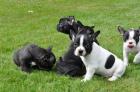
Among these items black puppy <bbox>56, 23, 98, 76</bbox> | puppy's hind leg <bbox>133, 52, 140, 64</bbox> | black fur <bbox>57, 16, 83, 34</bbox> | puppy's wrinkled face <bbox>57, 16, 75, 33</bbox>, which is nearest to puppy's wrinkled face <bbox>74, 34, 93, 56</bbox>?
black puppy <bbox>56, 23, 98, 76</bbox>

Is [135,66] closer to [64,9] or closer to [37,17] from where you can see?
[37,17]

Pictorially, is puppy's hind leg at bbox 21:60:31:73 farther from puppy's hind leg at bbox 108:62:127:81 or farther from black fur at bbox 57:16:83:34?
puppy's hind leg at bbox 108:62:127:81

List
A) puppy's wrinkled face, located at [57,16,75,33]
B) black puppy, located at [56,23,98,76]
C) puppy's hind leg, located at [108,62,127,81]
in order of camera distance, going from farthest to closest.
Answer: puppy's wrinkled face, located at [57,16,75,33]
black puppy, located at [56,23,98,76]
puppy's hind leg, located at [108,62,127,81]

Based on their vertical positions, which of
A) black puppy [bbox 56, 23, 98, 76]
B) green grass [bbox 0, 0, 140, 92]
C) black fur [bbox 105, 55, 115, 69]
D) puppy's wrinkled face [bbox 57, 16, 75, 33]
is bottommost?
green grass [bbox 0, 0, 140, 92]

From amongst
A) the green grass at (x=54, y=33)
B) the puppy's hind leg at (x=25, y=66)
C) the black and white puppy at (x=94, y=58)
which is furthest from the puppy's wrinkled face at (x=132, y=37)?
the puppy's hind leg at (x=25, y=66)

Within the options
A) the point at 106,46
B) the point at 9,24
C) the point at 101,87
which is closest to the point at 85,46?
the point at 101,87

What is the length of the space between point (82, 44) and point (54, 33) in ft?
25.7

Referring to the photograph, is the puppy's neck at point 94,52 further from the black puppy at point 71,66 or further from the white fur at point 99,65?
the black puppy at point 71,66

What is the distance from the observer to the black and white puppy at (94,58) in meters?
8.64

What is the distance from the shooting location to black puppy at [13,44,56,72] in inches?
384

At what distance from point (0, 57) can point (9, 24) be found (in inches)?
319

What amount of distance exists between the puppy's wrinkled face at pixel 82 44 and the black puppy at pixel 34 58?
4.32 feet

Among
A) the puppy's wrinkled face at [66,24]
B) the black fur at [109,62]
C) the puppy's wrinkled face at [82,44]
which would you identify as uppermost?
the puppy's wrinkled face at [82,44]

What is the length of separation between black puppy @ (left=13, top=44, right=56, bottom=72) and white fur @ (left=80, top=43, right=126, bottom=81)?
987 mm
